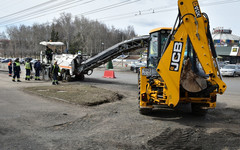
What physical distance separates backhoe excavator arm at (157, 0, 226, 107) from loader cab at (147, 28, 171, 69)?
1.55m

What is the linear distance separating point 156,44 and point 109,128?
3.64 m

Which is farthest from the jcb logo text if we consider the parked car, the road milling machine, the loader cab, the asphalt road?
the parked car

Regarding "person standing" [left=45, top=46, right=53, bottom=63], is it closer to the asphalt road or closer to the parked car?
the asphalt road

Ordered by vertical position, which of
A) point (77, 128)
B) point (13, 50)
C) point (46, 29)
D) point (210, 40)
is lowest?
point (77, 128)

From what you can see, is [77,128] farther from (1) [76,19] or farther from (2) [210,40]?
(1) [76,19]

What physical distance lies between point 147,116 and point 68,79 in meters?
12.0

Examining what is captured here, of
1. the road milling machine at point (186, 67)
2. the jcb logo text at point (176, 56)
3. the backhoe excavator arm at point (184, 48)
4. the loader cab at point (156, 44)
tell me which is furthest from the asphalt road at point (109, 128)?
the loader cab at point (156, 44)

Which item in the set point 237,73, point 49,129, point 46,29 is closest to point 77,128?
point 49,129

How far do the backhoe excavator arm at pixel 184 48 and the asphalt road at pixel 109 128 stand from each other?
1084 mm

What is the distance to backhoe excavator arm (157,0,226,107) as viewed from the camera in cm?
A: 650

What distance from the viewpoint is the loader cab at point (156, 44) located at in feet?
27.6

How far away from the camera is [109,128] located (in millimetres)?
6648

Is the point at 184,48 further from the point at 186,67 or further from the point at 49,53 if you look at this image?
the point at 49,53

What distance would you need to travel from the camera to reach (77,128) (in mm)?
6707
